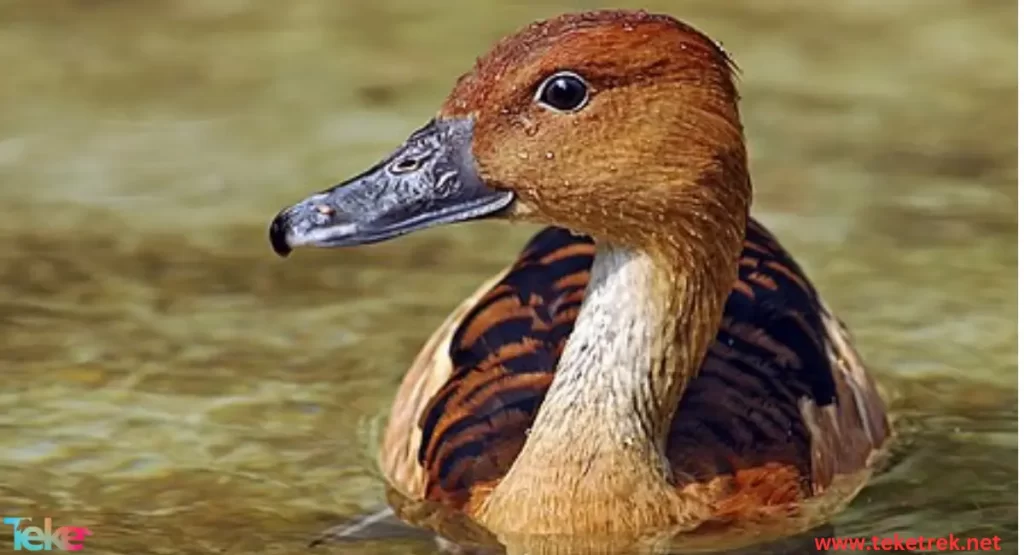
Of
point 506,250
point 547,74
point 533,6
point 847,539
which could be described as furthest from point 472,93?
point 533,6

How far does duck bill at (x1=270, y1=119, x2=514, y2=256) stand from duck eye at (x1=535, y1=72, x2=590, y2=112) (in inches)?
9.1

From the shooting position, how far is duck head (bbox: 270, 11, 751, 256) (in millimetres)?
7090

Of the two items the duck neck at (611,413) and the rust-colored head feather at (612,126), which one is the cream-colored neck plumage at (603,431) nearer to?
the duck neck at (611,413)

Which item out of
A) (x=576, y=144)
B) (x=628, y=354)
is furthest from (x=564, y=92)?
(x=628, y=354)

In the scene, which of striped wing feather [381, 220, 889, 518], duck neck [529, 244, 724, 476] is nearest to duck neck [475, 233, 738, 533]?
duck neck [529, 244, 724, 476]

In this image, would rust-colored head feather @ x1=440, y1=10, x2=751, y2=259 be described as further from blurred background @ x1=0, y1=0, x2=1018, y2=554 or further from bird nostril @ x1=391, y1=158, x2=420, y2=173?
blurred background @ x1=0, y1=0, x2=1018, y2=554

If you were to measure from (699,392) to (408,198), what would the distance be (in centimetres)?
128

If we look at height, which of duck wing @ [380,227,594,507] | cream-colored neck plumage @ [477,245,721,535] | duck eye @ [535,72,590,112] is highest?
duck eye @ [535,72,590,112]

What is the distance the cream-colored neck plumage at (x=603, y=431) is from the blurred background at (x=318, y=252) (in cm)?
40

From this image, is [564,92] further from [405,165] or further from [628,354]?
[628,354]

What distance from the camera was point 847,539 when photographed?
7770 millimetres

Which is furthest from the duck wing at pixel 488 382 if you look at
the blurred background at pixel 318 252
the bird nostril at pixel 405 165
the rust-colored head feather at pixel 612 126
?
the bird nostril at pixel 405 165

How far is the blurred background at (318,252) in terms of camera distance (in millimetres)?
8234

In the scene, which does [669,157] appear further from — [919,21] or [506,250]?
[919,21]
